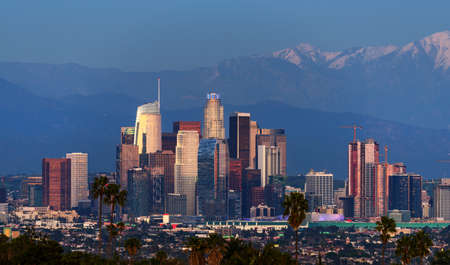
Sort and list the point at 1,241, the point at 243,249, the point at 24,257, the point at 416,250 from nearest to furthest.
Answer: the point at 24,257 < the point at 243,249 < the point at 416,250 < the point at 1,241

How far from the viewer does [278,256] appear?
451ft

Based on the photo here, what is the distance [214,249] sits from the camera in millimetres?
139375

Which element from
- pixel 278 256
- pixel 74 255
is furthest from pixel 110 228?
pixel 278 256

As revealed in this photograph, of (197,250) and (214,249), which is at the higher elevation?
(214,249)

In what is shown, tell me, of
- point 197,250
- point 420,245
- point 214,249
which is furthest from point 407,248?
point 197,250

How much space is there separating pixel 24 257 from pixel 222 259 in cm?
2691

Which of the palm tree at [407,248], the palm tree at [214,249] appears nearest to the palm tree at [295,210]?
the palm tree at [214,249]

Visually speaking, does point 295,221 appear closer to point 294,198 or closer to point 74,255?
point 294,198

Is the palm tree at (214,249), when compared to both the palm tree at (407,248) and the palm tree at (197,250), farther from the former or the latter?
the palm tree at (407,248)

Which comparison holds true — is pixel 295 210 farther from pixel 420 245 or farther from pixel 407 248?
pixel 407 248

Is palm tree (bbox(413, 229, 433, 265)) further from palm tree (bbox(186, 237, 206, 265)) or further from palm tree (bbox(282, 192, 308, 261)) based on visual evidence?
palm tree (bbox(186, 237, 206, 265))

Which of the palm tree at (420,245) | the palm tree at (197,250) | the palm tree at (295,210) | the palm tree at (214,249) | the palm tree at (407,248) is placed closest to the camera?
the palm tree at (214,249)

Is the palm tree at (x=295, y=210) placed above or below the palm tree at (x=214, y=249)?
above

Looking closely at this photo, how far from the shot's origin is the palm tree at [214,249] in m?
139
